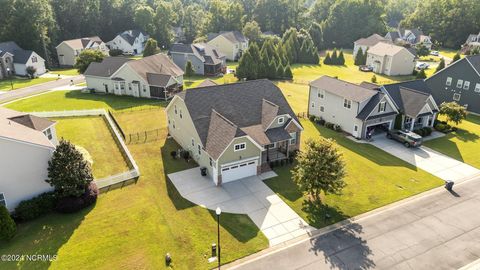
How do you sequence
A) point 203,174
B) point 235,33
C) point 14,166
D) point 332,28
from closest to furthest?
1. point 14,166
2. point 203,174
3. point 235,33
4. point 332,28

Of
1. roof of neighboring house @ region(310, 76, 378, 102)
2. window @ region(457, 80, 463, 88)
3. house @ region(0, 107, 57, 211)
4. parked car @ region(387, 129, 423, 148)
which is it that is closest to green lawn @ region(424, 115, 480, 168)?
parked car @ region(387, 129, 423, 148)

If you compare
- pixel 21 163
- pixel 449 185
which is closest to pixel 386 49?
pixel 449 185

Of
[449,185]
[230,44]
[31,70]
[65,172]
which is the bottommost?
[449,185]

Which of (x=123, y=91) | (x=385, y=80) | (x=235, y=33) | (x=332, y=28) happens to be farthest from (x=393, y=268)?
(x=332, y=28)

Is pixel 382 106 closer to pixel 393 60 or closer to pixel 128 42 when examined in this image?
pixel 393 60

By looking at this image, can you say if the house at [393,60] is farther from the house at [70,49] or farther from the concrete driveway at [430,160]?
the house at [70,49]

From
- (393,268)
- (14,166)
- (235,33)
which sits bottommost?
(393,268)

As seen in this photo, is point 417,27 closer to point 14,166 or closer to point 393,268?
point 393,268

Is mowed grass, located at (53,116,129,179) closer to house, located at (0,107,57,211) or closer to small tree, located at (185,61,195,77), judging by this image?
house, located at (0,107,57,211)
